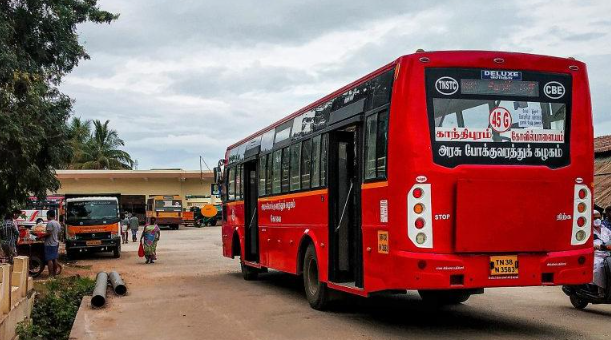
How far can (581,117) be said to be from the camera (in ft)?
28.6

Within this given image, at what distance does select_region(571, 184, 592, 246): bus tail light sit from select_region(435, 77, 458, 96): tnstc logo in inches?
77.9

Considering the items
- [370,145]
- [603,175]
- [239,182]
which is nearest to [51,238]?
[239,182]

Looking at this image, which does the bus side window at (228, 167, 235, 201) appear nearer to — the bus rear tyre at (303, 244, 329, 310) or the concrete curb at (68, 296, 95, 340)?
the concrete curb at (68, 296, 95, 340)

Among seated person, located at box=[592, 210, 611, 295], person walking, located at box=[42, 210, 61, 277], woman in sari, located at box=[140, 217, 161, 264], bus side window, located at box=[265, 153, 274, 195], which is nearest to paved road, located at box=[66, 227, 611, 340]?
seated person, located at box=[592, 210, 611, 295]

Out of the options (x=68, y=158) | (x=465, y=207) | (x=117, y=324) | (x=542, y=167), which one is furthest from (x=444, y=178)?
(x=68, y=158)

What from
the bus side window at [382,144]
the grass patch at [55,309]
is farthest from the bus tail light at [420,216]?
the grass patch at [55,309]

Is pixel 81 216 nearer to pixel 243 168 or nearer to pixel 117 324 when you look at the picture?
pixel 243 168

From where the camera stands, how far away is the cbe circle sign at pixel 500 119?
27.4 feet

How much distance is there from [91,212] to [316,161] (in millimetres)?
16692

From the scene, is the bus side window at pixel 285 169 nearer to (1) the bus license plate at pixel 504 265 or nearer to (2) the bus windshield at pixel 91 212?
(1) the bus license plate at pixel 504 265

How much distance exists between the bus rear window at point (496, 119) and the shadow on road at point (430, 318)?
92.0 inches

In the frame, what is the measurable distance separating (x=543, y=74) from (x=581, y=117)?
0.73 metres

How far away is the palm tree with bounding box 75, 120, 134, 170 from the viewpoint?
6234 cm

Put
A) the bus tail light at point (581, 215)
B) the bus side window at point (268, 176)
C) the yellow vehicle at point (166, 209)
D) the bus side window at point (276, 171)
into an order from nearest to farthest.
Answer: the bus tail light at point (581, 215) → the bus side window at point (276, 171) → the bus side window at point (268, 176) → the yellow vehicle at point (166, 209)
